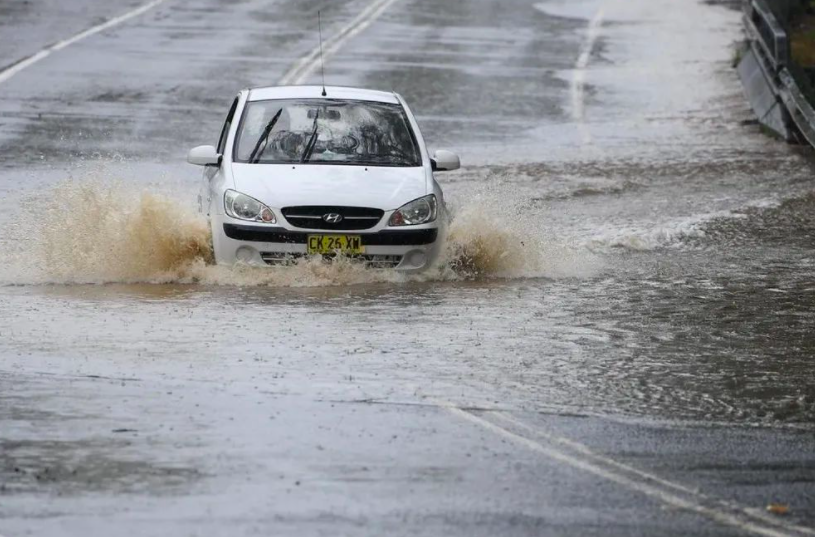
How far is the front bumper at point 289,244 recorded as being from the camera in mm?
12945

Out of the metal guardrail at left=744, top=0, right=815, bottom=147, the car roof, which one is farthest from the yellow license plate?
the metal guardrail at left=744, top=0, right=815, bottom=147

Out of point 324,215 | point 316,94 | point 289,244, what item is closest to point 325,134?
point 316,94

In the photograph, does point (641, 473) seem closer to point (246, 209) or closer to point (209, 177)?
point (246, 209)

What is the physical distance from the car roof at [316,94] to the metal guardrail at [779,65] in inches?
365

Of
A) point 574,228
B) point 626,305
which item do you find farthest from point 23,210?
point 626,305

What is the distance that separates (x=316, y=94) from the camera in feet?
48.7

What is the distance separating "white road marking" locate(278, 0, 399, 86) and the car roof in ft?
38.3

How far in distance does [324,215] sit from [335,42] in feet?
66.5

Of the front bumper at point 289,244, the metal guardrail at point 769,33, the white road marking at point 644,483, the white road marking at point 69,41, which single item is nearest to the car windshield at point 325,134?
the front bumper at point 289,244

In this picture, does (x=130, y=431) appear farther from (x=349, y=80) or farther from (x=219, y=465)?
(x=349, y=80)

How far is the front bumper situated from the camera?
12945mm

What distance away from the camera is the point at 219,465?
→ 25.3 ft

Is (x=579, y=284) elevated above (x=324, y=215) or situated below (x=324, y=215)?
below

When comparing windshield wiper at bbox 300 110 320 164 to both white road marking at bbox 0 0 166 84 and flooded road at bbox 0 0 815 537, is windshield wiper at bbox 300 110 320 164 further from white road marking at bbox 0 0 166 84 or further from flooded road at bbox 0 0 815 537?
white road marking at bbox 0 0 166 84
